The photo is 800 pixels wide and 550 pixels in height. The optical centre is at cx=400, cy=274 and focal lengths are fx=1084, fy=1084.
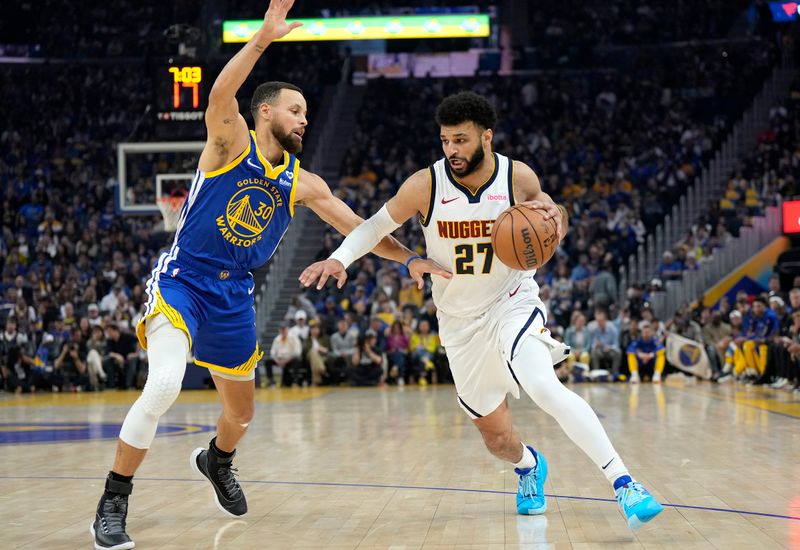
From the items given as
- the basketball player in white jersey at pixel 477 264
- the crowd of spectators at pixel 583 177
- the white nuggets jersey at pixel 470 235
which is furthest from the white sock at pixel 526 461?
the crowd of spectators at pixel 583 177

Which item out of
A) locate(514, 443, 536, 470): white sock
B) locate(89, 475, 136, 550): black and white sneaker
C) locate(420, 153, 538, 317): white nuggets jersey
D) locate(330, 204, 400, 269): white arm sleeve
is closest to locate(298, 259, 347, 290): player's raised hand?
locate(330, 204, 400, 269): white arm sleeve

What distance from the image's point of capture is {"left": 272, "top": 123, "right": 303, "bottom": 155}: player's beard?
18.6 feet

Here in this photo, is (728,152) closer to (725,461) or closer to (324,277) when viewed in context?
(725,461)

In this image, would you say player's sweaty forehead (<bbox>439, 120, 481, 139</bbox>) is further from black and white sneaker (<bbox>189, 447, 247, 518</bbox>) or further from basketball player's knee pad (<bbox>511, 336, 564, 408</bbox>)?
black and white sneaker (<bbox>189, 447, 247, 518</bbox>)

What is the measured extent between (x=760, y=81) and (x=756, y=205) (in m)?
6.58

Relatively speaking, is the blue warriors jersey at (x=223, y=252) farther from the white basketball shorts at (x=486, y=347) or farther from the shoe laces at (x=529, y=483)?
the shoe laces at (x=529, y=483)

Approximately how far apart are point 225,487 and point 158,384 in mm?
1058

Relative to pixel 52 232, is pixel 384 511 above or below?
below

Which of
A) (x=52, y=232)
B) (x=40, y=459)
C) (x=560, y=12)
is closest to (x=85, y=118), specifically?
(x=52, y=232)

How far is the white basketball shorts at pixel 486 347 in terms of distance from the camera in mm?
5641

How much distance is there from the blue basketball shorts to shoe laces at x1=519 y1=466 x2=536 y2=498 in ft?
5.11

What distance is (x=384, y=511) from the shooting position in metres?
5.79

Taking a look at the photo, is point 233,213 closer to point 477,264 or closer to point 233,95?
point 233,95

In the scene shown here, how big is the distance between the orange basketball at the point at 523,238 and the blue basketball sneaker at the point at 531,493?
3.84ft
